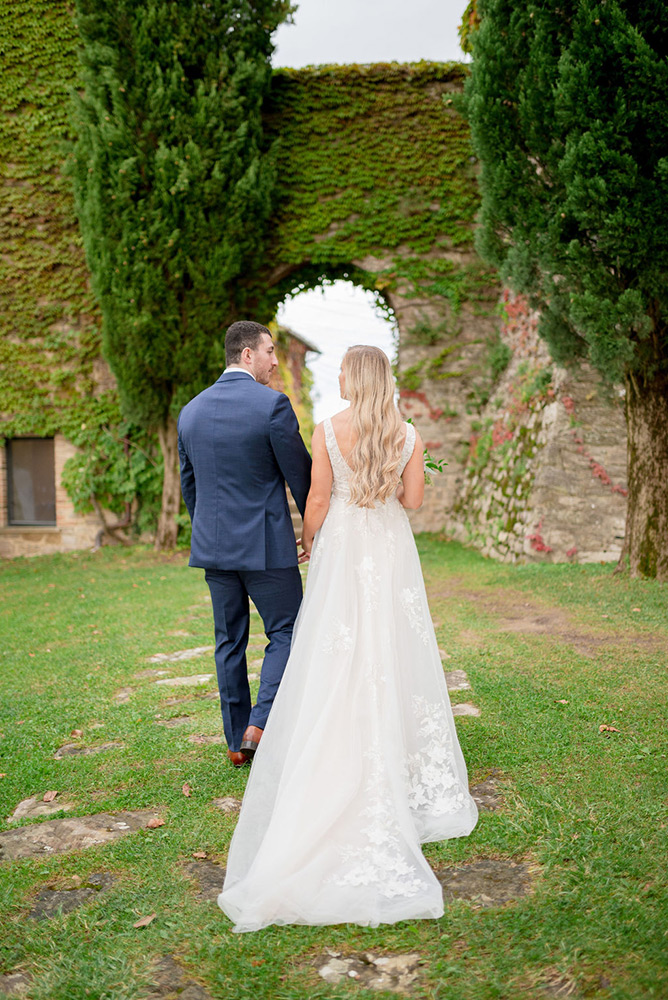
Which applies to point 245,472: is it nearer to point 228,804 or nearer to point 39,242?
point 228,804

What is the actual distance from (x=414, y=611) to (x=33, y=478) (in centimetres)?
1097

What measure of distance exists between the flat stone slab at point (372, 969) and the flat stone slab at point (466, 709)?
1958 mm

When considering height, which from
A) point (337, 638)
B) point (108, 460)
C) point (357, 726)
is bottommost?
point (357, 726)

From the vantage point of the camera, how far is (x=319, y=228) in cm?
1195

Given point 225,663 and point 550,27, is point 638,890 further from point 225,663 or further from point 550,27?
point 550,27

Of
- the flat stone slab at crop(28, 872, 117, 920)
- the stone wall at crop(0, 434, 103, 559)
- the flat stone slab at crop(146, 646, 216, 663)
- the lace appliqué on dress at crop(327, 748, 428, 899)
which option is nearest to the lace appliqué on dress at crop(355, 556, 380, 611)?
the lace appliqué on dress at crop(327, 748, 428, 899)

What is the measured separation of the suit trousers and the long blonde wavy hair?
664mm

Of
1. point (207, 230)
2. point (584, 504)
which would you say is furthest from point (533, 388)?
point (207, 230)

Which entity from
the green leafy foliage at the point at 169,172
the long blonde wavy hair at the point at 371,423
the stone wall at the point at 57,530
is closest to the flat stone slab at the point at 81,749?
the long blonde wavy hair at the point at 371,423

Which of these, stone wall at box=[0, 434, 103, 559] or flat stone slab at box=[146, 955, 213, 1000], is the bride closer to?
flat stone slab at box=[146, 955, 213, 1000]

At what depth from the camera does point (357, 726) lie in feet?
8.69

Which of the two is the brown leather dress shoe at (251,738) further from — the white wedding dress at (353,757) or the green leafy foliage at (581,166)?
the green leafy foliage at (581,166)

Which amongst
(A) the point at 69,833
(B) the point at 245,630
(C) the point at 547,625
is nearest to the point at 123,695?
(B) the point at 245,630

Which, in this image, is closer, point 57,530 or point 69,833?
point 69,833
